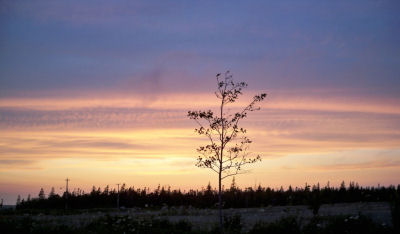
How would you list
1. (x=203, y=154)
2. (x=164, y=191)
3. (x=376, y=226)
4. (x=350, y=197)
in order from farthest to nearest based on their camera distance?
1. (x=164, y=191)
2. (x=350, y=197)
3. (x=203, y=154)
4. (x=376, y=226)

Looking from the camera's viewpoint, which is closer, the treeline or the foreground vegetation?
the foreground vegetation

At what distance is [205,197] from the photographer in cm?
4503

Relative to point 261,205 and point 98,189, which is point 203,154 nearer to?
point 261,205

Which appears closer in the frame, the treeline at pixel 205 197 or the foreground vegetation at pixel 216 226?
the foreground vegetation at pixel 216 226

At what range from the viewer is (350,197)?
34.8 metres

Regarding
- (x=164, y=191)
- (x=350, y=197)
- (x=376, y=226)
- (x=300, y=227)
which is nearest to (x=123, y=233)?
(x=300, y=227)

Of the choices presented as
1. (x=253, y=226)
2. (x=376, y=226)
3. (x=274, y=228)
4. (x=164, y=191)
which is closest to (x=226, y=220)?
(x=253, y=226)

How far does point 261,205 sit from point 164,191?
41.0 feet

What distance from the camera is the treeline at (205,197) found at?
34.9 meters

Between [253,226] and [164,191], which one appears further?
[164,191]

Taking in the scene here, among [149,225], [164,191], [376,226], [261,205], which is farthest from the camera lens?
[164,191]

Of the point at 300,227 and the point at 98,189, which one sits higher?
the point at 98,189

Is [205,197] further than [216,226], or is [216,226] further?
[205,197]

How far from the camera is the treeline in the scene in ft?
114
